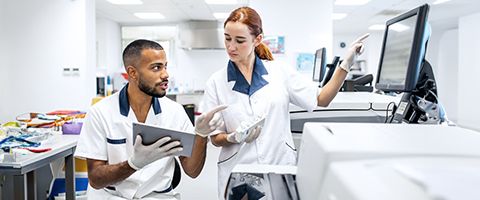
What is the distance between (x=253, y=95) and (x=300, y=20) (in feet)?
12.8

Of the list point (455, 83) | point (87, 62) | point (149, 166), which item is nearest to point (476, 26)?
point (455, 83)

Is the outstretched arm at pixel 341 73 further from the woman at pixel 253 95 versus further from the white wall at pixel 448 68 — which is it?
the white wall at pixel 448 68

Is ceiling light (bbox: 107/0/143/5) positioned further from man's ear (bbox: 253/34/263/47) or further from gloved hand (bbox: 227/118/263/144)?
gloved hand (bbox: 227/118/263/144)

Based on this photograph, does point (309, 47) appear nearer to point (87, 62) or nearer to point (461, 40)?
point (87, 62)

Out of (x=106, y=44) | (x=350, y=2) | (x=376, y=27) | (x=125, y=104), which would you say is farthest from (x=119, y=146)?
(x=376, y=27)

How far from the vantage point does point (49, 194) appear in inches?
106

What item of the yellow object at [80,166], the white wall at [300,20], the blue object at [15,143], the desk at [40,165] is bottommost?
the yellow object at [80,166]

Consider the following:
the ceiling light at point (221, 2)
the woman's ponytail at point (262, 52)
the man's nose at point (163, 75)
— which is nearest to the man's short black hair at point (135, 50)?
the man's nose at point (163, 75)

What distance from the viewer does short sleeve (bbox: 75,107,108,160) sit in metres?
1.52

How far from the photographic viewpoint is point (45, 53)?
5039 mm

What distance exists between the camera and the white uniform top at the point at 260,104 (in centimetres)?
163

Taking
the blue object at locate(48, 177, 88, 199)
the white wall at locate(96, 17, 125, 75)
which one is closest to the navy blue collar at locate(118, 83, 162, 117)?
the blue object at locate(48, 177, 88, 199)

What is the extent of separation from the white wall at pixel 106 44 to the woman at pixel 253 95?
7.25m

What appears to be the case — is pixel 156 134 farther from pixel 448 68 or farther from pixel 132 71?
pixel 448 68
